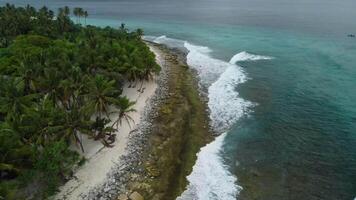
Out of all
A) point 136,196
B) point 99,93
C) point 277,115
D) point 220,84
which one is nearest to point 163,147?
point 136,196

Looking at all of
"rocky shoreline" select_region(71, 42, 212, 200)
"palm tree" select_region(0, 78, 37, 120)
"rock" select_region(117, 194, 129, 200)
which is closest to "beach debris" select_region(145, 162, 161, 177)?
"rocky shoreline" select_region(71, 42, 212, 200)

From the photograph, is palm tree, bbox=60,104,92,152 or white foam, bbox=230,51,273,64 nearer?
palm tree, bbox=60,104,92,152

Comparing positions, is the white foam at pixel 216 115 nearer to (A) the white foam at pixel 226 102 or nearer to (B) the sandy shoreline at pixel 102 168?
(A) the white foam at pixel 226 102

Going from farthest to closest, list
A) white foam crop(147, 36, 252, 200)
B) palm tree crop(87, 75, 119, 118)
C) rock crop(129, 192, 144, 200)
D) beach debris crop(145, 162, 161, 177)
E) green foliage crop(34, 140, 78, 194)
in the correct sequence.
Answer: palm tree crop(87, 75, 119, 118) → beach debris crop(145, 162, 161, 177) → white foam crop(147, 36, 252, 200) → rock crop(129, 192, 144, 200) → green foliage crop(34, 140, 78, 194)

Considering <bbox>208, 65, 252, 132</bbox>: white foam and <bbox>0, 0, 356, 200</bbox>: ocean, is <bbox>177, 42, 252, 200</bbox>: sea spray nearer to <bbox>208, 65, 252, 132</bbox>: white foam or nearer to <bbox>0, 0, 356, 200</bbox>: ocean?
<bbox>208, 65, 252, 132</bbox>: white foam

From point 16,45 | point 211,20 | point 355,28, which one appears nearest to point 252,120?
point 16,45
